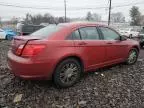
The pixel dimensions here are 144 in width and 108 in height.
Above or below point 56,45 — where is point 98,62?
below

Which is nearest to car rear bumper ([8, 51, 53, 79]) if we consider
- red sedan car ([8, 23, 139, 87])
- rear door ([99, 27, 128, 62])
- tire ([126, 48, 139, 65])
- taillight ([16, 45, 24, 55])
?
red sedan car ([8, 23, 139, 87])

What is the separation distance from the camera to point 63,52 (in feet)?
16.5

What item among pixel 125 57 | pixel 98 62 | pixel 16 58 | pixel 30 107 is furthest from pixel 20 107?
pixel 125 57

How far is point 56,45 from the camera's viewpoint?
494 centimetres

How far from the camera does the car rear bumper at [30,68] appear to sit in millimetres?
4675

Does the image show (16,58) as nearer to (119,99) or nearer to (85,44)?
(85,44)

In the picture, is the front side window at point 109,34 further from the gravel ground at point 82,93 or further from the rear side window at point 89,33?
the gravel ground at point 82,93

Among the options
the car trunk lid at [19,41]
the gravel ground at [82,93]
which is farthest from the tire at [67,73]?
the car trunk lid at [19,41]

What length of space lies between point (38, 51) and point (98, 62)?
205 cm

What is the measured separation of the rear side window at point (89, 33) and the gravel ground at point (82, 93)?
1142 mm

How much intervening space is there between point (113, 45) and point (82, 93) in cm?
215

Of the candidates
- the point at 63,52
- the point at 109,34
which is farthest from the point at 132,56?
the point at 63,52

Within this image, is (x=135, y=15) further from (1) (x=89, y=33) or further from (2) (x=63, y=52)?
(2) (x=63, y=52)

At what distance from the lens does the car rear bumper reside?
4675mm
